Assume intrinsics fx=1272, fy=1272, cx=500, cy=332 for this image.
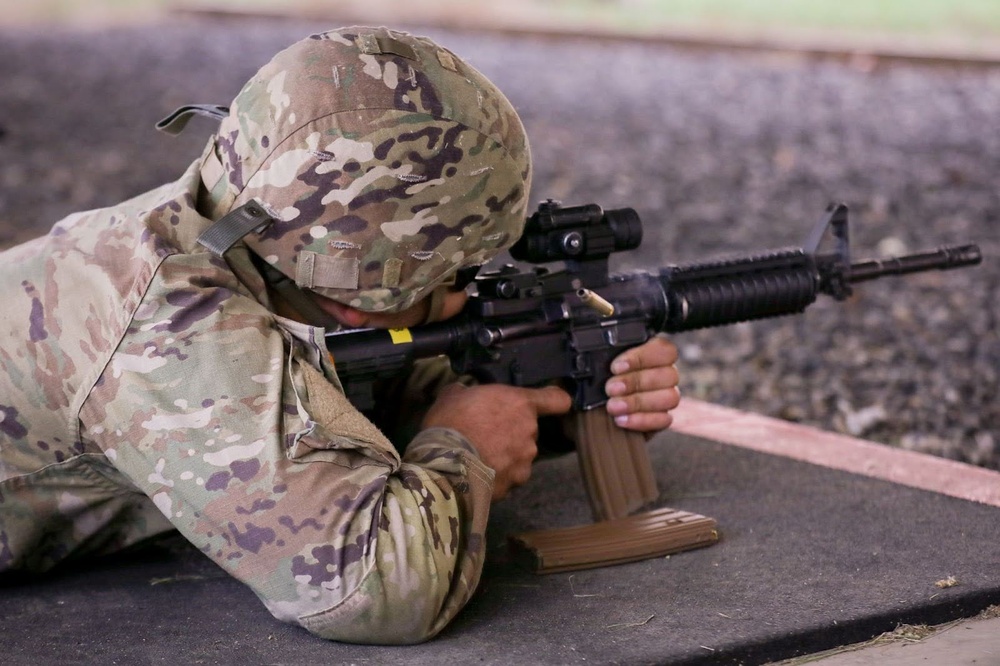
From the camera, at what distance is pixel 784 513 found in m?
3.50

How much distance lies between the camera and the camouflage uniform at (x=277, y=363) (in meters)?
2.49

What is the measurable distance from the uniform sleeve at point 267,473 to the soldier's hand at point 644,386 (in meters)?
0.89

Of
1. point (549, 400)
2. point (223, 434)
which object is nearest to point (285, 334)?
point (223, 434)

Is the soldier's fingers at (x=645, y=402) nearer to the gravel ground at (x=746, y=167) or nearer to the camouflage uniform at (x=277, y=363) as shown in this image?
the camouflage uniform at (x=277, y=363)

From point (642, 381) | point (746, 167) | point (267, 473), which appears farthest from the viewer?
point (746, 167)

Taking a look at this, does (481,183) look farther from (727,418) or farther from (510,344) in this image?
(727,418)

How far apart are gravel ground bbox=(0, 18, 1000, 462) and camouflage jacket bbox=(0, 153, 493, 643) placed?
2.64 metres

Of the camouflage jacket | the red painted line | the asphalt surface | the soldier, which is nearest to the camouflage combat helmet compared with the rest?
the soldier

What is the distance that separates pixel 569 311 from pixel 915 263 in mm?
1305

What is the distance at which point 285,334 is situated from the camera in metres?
2.70

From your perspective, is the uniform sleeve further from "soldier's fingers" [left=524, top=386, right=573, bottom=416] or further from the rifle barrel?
the rifle barrel

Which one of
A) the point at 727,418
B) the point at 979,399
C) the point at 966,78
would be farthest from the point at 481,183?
the point at 966,78

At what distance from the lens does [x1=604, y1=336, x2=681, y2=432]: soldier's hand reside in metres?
3.37

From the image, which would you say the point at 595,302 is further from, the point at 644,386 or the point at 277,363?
the point at 277,363
